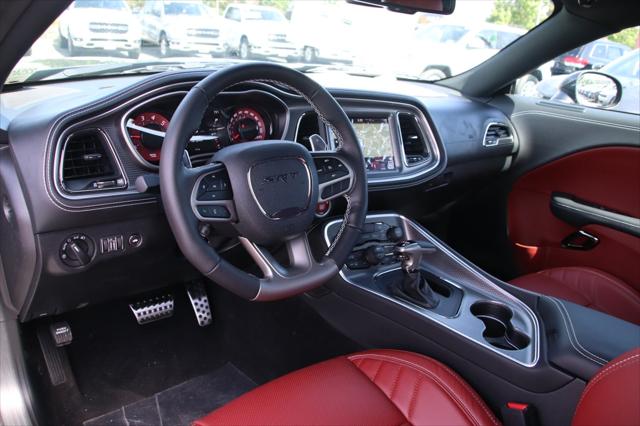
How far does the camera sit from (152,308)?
7.46ft

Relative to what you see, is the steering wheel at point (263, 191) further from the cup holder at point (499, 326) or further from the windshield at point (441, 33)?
the windshield at point (441, 33)

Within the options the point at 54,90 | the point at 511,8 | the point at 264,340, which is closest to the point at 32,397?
the point at 264,340

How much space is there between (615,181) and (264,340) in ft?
5.63

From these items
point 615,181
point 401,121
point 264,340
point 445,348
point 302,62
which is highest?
point 302,62

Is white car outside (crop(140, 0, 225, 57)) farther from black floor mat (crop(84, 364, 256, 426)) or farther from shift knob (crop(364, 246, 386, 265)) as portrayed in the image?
black floor mat (crop(84, 364, 256, 426))

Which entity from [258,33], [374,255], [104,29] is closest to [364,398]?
[374,255]

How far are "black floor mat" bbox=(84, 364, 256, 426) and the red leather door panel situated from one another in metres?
1.58

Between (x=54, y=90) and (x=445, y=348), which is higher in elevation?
(x=54, y=90)

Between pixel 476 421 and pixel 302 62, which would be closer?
pixel 476 421

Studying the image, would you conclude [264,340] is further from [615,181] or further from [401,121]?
[615,181]

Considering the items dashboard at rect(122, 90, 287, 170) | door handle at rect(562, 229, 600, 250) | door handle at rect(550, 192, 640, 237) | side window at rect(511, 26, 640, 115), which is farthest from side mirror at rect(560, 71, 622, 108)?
dashboard at rect(122, 90, 287, 170)

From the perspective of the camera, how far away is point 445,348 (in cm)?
172

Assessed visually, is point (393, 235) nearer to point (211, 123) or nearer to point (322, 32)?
point (211, 123)

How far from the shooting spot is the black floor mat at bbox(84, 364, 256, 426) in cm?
225
